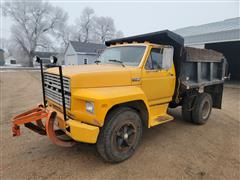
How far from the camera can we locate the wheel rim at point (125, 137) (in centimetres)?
318

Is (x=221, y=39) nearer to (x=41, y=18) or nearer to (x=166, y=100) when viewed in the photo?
(x=166, y=100)

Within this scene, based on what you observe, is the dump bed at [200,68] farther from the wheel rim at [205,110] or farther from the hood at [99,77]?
the hood at [99,77]

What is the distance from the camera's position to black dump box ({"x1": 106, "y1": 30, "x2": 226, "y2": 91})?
430cm

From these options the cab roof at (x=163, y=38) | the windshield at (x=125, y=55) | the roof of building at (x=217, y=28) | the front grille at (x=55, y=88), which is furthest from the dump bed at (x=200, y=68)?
the roof of building at (x=217, y=28)

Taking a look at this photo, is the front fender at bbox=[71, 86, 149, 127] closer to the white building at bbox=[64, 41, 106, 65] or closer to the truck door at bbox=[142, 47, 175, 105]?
the truck door at bbox=[142, 47, 175, 105]

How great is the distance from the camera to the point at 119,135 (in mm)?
3191

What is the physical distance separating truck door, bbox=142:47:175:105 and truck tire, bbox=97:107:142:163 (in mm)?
681

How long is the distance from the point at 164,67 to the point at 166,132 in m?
1.80

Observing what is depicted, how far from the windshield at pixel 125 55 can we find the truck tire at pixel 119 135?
111 cm

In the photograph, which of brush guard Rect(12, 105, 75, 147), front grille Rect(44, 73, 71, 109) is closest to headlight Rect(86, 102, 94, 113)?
front grille Rect(44, 73, 71, 109)

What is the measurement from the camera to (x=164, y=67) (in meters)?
3.93

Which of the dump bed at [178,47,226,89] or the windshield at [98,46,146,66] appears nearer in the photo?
the windshield at [98,46,146,66]

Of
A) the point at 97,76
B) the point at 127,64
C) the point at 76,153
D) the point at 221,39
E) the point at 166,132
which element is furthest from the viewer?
the point at 221,39

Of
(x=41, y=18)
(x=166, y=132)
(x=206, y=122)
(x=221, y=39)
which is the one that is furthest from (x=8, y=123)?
(x=41, y=18)
